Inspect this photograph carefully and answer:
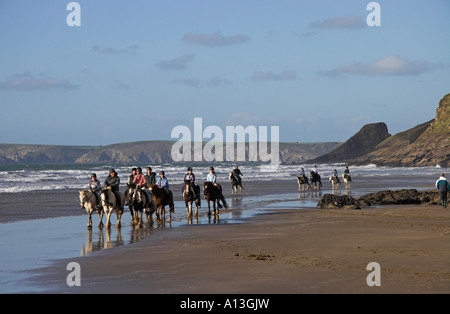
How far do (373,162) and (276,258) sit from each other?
137032 millimetres

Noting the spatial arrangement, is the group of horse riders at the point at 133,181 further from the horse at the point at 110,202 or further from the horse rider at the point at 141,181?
the horse at the point at 110,202

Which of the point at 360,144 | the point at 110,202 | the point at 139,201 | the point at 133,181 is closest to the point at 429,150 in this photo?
the point at 360,144

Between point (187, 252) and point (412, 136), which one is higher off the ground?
point (412, 136)

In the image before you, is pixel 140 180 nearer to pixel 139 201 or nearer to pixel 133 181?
pixel 133 181

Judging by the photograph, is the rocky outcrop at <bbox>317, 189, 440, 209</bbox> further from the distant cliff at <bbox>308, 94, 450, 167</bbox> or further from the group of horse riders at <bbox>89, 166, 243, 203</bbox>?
the distant cliff at <bbox>308, 94, 450, 167</bbox>

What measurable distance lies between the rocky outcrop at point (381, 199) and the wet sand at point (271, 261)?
6990 millimetres

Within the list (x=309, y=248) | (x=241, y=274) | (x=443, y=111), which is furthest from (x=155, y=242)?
(x=443, y=111)

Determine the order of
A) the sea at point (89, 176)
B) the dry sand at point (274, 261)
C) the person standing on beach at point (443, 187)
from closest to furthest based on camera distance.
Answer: the dry sand at point (274, 261) < the person standing on beach at point (443, 187) < the sea at point (89, 176)

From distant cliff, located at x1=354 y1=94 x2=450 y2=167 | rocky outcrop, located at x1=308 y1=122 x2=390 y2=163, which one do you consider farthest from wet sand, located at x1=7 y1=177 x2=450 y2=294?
rocky outcrop, located at x1=308 y1=122 x2=390 y2=163

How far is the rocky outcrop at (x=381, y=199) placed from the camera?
27.6m

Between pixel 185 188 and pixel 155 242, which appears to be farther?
pixel 185 188

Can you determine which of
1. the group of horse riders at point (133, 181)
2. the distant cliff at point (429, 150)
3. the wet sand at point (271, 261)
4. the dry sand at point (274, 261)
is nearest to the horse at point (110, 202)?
the group of horse riders at point (133, 181)
